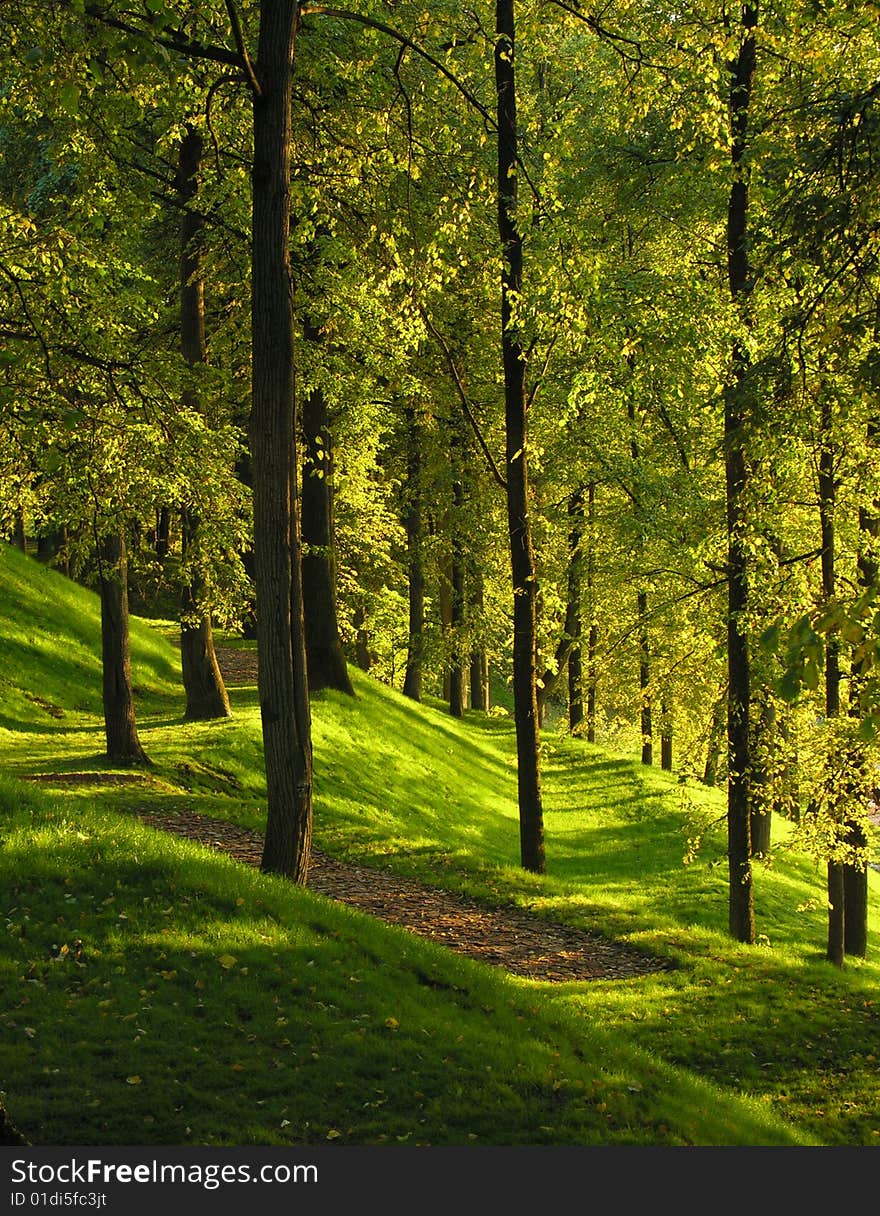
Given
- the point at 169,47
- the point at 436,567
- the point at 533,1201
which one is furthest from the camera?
the point at 436,567

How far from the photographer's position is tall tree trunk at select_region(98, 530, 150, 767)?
1589 centimetres

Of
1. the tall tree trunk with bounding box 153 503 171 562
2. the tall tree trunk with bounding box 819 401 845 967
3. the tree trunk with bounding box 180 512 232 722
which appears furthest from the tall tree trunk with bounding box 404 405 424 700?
the tall tree trunk with bounding box 819 401 845 967

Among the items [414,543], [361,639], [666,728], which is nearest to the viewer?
[666,728]

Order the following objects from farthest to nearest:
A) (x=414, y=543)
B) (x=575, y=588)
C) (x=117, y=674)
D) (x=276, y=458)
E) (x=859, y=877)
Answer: (x=414, y=543) → (x=575, y=588) → (x=859, y=877) → (x=117, y=674) → (x=276, y=458)

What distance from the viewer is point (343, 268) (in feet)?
54.6

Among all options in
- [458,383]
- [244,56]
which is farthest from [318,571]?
[244,56]

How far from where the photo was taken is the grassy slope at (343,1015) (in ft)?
22.0

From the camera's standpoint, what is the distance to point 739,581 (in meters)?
14.4

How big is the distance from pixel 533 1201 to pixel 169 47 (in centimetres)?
966

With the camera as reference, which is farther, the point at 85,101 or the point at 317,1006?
the point at 85,101

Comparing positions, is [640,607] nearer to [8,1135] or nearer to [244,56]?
[244,56]

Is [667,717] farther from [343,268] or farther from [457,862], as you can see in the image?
[343,268]

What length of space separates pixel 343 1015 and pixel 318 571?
15072mm

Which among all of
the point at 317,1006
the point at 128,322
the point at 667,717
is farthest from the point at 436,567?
the point at 317,1006
